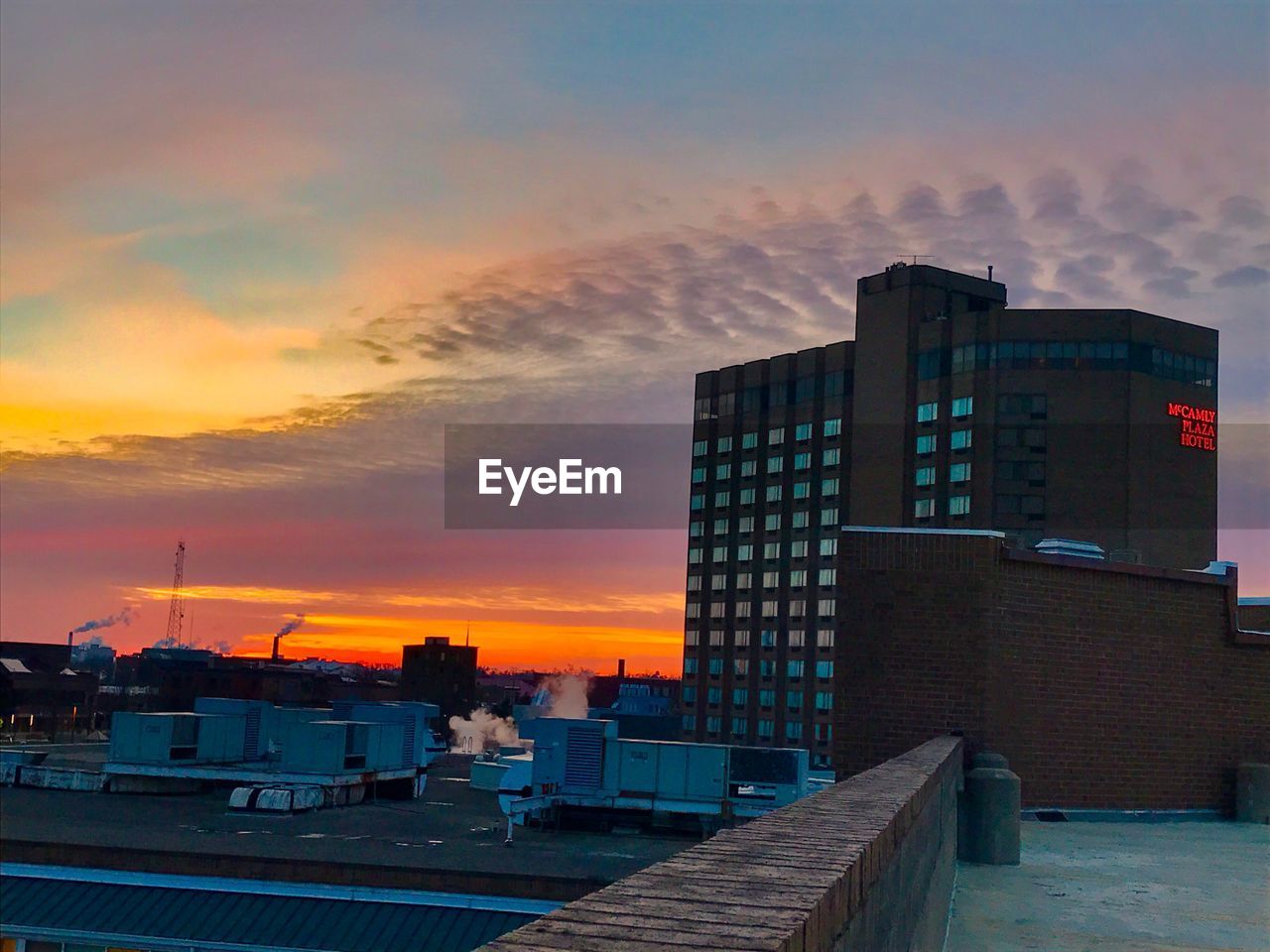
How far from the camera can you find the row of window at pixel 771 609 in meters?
127

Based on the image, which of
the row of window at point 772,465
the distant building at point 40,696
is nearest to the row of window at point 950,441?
the row of window at point 772,465

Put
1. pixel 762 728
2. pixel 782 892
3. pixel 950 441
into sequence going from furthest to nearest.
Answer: pixel 762 728 → pixel 950 441 → pixel 782 892

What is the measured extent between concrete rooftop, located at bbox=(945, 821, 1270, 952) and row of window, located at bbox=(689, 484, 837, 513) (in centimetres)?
11022

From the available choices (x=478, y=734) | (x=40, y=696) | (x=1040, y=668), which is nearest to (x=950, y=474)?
(x=478, y=734)

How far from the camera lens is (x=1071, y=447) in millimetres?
109562

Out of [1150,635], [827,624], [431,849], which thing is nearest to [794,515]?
[827,624]

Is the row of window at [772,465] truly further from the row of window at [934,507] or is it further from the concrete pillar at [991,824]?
the concrete pillar at [991,824]

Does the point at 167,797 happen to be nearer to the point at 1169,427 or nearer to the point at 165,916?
the point at 165,916

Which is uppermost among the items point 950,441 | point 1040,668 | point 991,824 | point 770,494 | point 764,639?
point 950,441

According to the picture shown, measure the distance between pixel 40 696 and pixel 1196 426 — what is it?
10792cm

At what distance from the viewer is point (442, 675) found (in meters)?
162

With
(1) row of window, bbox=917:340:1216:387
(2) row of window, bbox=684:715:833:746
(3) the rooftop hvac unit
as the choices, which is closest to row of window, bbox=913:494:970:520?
(1) row of window, bbox=917:340:1216:387

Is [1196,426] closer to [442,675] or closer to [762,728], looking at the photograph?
[762,728]

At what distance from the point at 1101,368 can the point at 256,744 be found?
78.0 meters
